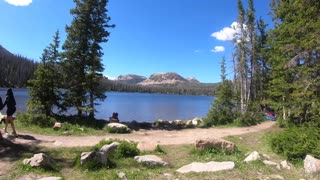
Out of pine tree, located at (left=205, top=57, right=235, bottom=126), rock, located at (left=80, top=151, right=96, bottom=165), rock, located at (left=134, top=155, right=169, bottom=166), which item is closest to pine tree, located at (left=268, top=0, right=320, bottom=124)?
pine tree, located at (left=205, top=57, right=235, bottom=126)

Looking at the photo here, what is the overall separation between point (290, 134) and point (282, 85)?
7435mm

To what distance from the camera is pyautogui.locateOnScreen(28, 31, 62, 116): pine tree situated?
18.5 metres

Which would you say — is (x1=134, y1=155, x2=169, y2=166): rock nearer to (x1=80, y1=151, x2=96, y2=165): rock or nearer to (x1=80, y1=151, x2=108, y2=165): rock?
(x1=80, y1=151, x2=108, y2=165): rock

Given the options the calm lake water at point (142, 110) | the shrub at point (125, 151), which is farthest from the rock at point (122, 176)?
the calm lake water at point (142, 110)

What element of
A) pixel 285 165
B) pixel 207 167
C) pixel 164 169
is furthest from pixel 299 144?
pixel 164 169

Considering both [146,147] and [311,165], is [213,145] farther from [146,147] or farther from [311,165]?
[311,165]

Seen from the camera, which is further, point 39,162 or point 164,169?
point 164,169

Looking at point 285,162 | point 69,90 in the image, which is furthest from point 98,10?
point 285,162

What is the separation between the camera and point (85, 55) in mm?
20469

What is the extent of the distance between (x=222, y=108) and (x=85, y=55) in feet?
40.6

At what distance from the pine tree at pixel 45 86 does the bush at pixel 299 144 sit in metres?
13.7

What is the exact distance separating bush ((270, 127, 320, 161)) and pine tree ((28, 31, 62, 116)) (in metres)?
13.7

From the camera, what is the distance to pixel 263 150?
1289 cm

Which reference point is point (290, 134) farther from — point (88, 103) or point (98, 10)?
point (98, 10)
